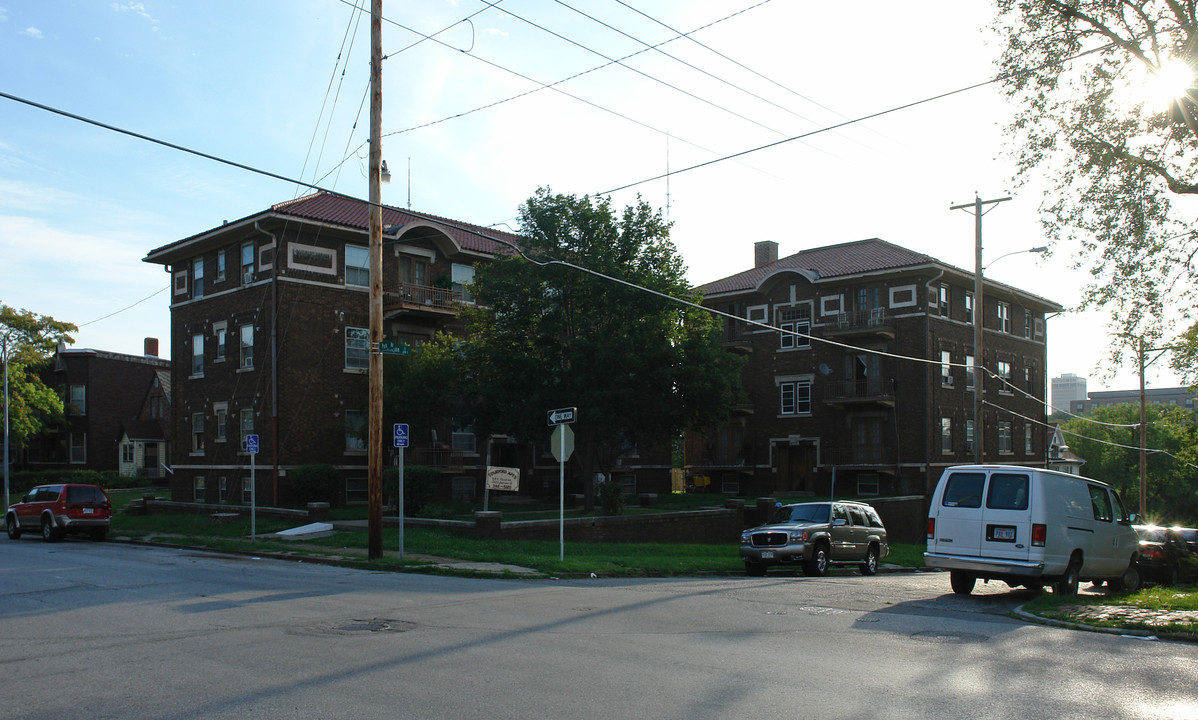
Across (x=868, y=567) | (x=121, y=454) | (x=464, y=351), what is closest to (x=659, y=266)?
(x=464, y=351)

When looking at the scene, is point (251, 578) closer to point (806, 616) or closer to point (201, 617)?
point (201, 617)

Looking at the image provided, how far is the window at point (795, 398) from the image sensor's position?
4806 cm

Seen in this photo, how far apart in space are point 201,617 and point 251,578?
17.6 feet

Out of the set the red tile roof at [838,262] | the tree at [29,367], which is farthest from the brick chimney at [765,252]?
the tree at [29,367]

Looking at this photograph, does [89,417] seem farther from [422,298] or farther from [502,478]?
[502,478]

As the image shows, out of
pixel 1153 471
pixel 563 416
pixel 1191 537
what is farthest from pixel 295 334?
pixel 1153 471

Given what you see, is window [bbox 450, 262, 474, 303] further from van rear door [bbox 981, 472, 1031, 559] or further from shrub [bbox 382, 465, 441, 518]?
van rear door [bbox 981, 472, 1031, 559]

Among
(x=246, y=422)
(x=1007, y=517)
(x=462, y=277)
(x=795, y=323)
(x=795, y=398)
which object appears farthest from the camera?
(x=795, y=398)

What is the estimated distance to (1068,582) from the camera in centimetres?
1483

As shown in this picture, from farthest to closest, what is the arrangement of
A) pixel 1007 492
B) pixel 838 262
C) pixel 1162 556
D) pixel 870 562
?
pixel 838 262 → pixel 870 562 → pixel 1162 556 → pixel 1007 492

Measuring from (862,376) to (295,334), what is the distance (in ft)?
88.0

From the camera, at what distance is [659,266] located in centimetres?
3045

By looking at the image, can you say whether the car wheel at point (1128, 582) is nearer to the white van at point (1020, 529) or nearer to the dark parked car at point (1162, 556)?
the white van at point (1020, 529)

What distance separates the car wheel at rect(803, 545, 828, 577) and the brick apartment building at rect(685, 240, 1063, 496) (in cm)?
2170
